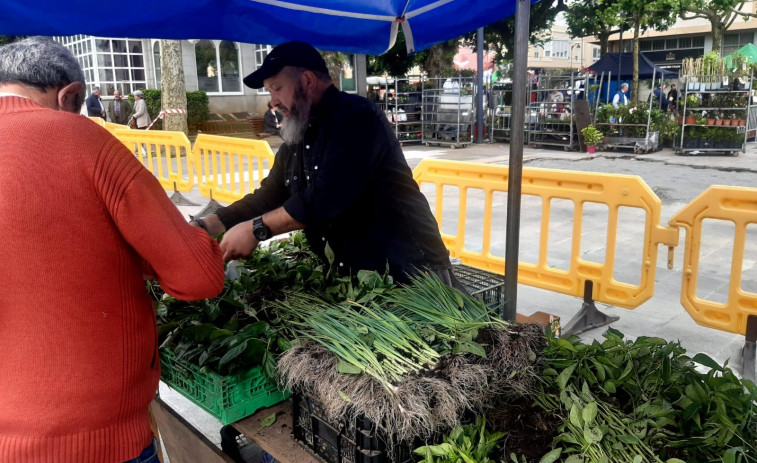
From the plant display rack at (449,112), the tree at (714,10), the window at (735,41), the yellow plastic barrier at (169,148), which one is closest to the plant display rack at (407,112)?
the plant display rack at (449,112)

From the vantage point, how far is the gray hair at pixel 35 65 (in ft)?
5.05

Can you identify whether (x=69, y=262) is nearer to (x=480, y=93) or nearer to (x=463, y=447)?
(x=463, y=447)

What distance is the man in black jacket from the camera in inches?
101

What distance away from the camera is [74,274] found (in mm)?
1517

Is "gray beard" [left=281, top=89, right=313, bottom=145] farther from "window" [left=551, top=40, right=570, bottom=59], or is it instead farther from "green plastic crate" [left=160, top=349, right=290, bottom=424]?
"window" [left=551, top=40, right=570, bottom=59]

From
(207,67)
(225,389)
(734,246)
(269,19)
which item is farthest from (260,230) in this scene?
(207,67)

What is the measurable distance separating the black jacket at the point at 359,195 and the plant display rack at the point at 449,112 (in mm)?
16847

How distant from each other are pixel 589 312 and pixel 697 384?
10.7 ft

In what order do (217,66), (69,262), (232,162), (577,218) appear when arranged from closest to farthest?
(69,262)
(577,218)
(232,162)
(217,66)

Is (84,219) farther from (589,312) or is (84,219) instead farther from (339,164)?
(589,312)

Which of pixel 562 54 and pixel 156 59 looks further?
pixel 562 54

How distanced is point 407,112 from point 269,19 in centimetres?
1796

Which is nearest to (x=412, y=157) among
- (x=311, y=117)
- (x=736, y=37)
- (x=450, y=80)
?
(x=450, y=80)

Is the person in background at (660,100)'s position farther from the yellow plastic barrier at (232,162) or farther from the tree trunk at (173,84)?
the yellow plastic barrier at (232,162)
